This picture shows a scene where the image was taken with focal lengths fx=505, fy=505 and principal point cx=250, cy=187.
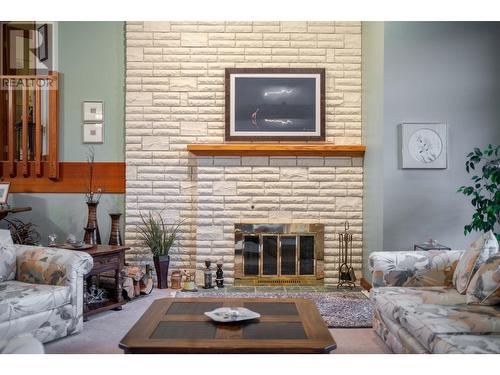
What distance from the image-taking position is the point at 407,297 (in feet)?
9.95

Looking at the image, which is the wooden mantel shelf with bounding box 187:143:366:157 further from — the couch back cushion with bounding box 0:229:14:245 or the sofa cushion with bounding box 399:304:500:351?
the sofa cushion with bounding box 399:304:500:351

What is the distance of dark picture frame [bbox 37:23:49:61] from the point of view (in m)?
5.39

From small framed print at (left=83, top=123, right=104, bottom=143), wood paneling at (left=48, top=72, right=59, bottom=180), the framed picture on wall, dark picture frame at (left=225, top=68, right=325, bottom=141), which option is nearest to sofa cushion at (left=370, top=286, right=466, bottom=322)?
the framed picture on wall

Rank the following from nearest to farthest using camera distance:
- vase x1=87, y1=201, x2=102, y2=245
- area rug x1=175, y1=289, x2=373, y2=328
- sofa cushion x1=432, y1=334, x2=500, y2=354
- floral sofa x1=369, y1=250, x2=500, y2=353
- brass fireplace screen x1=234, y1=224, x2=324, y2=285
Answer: sofa cushion x1=432, y1=334, x2=500, y2=354 → floral sofa x1=369, y1=250, x2=500, y2=353 → area rug x1=175, y1=289, x2=373, y2=328 → vase x1=87, y1=201, x2=102, y2=245 → brass fireplace screen x1=234, y1=224, x2=324, y2=285

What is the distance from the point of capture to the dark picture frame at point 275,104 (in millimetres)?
5320

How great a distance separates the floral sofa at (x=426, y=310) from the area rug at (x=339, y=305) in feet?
1.28

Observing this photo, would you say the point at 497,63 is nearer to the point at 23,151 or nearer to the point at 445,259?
the point at 445,259

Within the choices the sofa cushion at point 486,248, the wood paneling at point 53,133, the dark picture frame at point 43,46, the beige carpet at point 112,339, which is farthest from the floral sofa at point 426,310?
the dark picture frame at point 43,46

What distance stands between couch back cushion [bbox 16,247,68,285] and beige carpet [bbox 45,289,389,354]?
1.36 feet

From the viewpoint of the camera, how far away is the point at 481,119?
4590mm

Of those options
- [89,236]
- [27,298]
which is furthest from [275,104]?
[27,298]

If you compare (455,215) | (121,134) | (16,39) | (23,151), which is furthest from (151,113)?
(455,215)

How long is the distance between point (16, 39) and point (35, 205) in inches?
73.2

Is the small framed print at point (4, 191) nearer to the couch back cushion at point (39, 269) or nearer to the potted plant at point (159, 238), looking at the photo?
the potted plant at point (159, 238)
